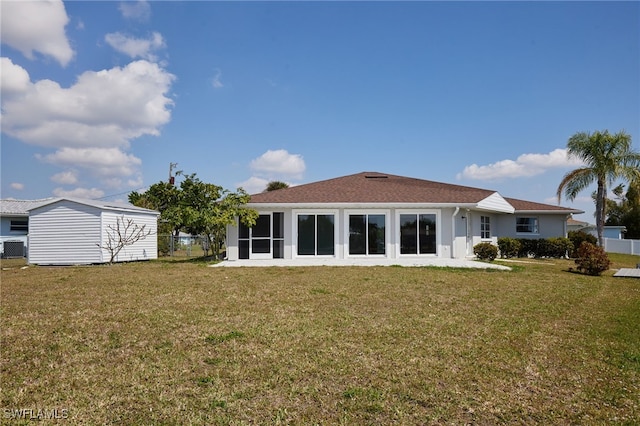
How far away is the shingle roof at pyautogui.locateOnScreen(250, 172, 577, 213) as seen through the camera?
64.8ft

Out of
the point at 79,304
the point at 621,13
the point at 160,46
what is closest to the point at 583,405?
the point at 79,304

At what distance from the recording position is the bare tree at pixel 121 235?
2059cm

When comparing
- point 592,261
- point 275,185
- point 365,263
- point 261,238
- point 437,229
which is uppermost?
point 275,185

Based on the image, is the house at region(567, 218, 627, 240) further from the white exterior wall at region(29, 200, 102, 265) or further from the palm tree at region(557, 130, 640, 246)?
the white exterior wall at region(29, 200, 102, 265)

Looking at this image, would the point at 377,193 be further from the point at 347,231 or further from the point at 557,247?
the point at 557,247

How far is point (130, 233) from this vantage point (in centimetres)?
2253

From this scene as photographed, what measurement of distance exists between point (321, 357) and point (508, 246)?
21.2m

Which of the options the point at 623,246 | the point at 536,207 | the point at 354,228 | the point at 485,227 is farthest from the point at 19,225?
the point at 623,246

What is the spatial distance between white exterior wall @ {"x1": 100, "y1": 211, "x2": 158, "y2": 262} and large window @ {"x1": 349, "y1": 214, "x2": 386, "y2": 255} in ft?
40.3

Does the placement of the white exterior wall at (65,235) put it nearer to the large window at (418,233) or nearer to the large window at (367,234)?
the large window at (367,234)

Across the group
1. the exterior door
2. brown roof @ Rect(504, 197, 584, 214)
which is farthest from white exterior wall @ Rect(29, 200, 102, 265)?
brown roof @ Rect(504, 197, 584, 214)

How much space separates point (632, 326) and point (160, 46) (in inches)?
762

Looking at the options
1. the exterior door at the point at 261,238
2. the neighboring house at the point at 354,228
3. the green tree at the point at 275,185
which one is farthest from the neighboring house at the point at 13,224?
the green tree at the point at 275,185

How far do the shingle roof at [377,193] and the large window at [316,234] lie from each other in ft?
3.50
